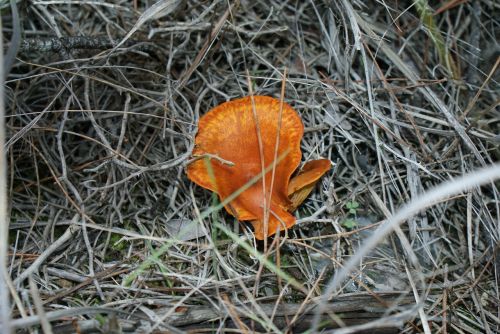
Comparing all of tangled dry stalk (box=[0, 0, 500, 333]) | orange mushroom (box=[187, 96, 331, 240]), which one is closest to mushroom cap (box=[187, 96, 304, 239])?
orange mushroom (box=[187, 96, 331, 240])

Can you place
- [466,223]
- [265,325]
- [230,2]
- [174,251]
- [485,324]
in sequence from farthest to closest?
[230,2], [466,223], [174,251], [485,324], [265,325]

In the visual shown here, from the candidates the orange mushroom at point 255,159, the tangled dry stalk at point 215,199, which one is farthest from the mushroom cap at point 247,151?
the tangled dry stalk at point 215,199

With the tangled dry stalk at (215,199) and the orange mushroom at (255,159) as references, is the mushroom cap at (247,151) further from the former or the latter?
the tangled dry stalk at (215,199)

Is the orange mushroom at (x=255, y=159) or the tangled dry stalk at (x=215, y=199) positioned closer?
the tangled dry stalk at (x=215, y=199)

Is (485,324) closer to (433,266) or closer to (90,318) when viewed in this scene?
(433,266)

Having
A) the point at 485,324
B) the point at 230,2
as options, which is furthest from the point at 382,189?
the point at 230,2

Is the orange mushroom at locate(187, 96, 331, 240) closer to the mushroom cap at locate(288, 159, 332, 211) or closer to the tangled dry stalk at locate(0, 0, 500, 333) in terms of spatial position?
the mushroom cap at locate(288, 159, 332, 211)
